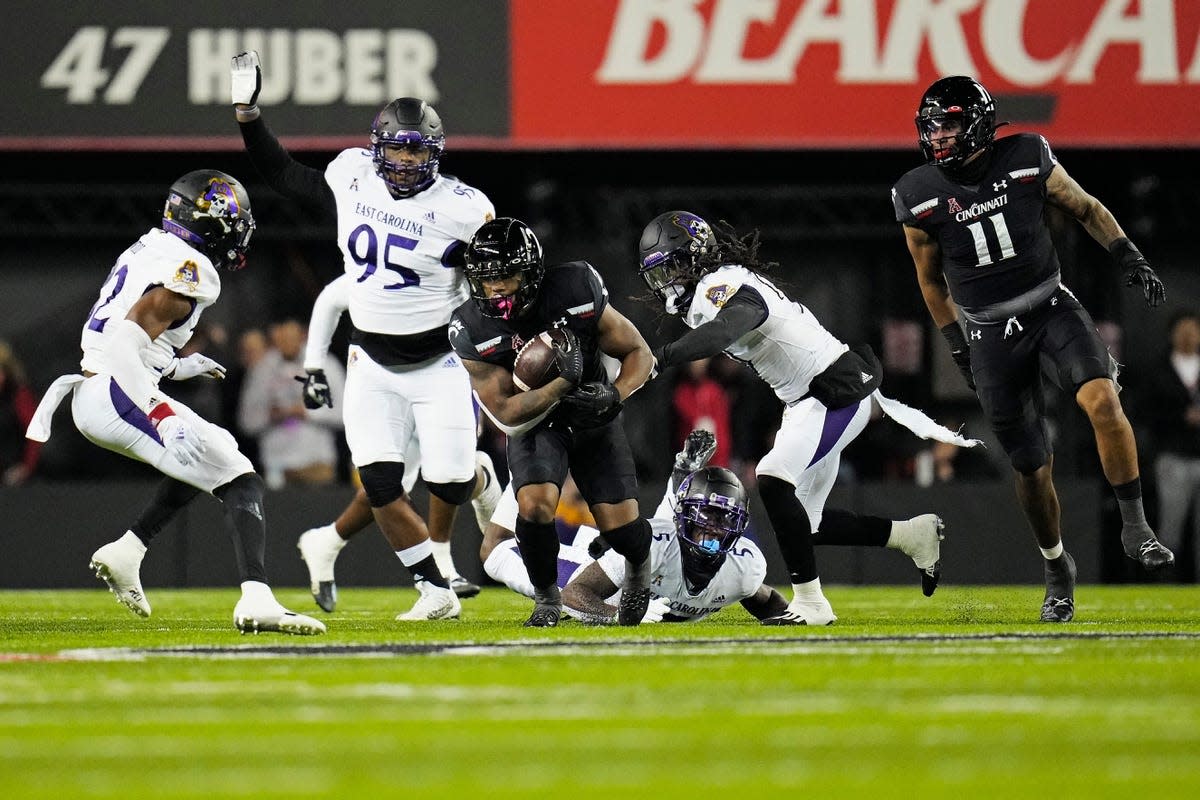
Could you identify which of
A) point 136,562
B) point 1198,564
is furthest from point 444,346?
point 1198,564

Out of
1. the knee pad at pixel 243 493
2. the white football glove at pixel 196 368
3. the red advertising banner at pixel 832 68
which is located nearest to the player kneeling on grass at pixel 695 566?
the knee pad at pixel 243 493

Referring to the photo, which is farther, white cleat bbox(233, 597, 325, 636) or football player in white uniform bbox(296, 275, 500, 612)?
football player in white uniform bbox(296, 275, 500, 612)

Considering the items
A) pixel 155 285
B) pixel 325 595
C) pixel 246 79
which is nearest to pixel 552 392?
pixel 155 285

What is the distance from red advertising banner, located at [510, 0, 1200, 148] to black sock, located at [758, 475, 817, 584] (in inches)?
197

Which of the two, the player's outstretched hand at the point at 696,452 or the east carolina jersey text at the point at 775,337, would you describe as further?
the player's outstretched hand at the point at 696,452

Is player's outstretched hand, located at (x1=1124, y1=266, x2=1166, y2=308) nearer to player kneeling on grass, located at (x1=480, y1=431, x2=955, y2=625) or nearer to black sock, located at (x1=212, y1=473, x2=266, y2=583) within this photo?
player kneeling on grass, located at (x1=480, y1=431, x2=955, y2=625)

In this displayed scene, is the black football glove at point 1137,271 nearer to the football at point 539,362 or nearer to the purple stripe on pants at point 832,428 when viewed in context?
the purple stripe on pants at point 832,428

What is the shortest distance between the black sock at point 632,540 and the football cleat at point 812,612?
0.69 meters

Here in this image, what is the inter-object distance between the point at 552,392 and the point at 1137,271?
2312 millimetres

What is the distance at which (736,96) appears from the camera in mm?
11570

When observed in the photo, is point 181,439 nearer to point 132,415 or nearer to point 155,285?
point 132,415

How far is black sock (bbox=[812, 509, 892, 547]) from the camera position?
7.55 metres

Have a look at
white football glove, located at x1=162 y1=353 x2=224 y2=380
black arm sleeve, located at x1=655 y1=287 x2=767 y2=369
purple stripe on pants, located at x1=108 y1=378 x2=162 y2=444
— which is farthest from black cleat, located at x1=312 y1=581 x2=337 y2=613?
black arm sleeve, located at x1=655 y1=287 x2=767 y2=369

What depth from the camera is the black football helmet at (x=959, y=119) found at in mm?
6914
